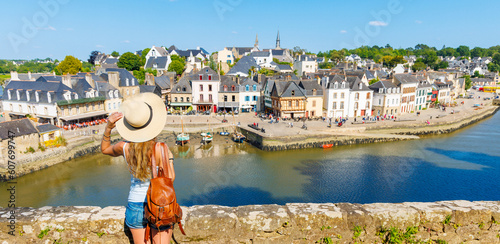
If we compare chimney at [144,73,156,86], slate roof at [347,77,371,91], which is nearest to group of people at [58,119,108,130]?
chimney at [144,73,156,86]

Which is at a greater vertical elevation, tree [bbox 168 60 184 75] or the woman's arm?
tree [bbox 168 60 184 75]

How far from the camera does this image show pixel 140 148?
12.8 feet

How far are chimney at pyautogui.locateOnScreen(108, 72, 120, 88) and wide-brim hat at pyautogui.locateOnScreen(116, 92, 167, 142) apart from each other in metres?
45.2

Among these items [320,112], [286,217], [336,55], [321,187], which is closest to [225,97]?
[320,112]

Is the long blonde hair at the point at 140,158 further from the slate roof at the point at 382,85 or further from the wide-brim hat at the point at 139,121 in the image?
the slate roof at the point at 382,85

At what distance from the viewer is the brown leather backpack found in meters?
3.74

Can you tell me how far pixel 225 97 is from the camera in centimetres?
4794

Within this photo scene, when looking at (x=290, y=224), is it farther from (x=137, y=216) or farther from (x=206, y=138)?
(x=206, y=138)

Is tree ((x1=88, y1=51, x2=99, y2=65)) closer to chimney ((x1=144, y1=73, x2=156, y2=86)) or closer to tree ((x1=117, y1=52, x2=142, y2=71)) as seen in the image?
tree ((x1=117, y1=52, x2=142, y2=71))

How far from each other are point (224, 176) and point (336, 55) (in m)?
109

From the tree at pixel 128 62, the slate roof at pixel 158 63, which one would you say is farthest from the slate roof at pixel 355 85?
the tree at pixel 128 62

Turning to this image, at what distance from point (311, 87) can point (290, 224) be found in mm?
41110

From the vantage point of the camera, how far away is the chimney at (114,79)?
44.4m

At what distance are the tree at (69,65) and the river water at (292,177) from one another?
152 ft
